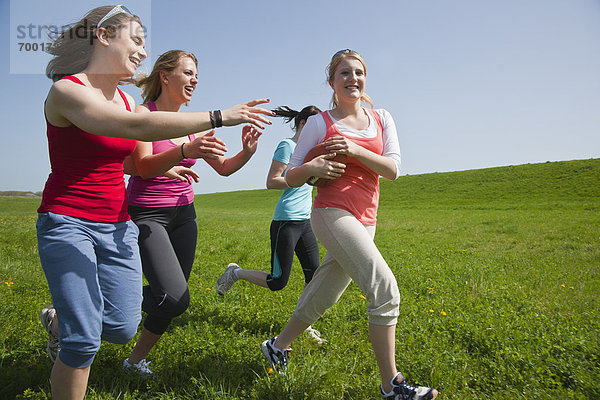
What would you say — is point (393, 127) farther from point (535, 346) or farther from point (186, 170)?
point (535, 346)

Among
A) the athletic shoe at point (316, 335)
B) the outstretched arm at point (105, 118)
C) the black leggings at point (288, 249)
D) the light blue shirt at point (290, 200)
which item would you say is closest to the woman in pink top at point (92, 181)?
the outstretched arm at point (105, 118)

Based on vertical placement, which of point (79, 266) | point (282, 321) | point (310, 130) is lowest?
point (282, 321)

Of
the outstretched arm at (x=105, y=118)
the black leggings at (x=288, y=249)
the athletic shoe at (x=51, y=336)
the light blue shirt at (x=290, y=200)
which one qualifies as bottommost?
the athletic shoe at (x=51, y=336)

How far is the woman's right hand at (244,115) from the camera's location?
2218 millimetres

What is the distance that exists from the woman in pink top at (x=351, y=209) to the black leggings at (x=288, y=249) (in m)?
1.32

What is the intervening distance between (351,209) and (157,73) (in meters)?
2.13

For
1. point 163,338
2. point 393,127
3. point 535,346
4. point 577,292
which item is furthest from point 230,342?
point 577,292

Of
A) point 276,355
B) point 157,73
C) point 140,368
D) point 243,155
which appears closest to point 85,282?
point 140,368

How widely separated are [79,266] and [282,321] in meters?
2.58

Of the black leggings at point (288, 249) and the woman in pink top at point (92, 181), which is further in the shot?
the black leggings at point (288, 249)

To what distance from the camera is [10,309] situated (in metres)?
4.32

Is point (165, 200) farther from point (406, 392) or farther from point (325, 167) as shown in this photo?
point (406, 392)

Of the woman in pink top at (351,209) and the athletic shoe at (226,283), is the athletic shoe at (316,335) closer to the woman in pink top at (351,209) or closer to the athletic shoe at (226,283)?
the woman in pink top at (351,209)

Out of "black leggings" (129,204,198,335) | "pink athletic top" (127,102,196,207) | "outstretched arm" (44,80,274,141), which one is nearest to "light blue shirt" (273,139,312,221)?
"pink athletic top" (127,102,196,207)
